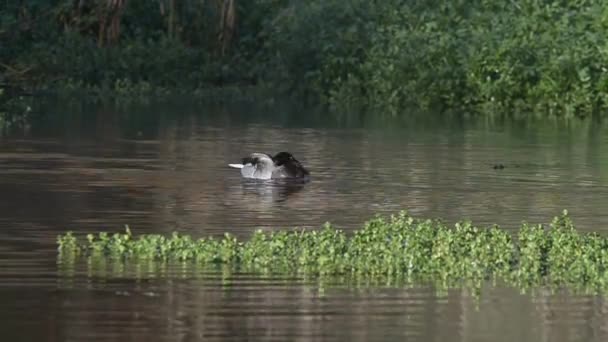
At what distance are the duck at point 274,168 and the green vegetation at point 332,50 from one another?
1203cm

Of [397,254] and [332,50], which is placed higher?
[332,50]

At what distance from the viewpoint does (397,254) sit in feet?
43.1

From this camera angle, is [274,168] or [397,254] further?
[274,168]

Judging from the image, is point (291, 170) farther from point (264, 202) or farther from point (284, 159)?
point (264, 202)

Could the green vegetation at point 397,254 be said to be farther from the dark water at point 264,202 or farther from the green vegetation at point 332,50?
the green vegetation at point 332,50

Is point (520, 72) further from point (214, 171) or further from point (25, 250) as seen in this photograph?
point (25, 250)

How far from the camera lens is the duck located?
2005cm

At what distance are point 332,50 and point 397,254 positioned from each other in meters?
24.0

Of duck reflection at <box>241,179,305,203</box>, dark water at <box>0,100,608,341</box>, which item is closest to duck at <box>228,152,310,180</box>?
duck reflection at <box>241,179,305,203</box>

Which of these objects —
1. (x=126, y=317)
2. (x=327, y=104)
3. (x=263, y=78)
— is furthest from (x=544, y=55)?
(x=126, y=317)

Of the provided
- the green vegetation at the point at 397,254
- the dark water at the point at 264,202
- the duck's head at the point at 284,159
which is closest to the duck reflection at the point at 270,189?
the dark water at the point at 264,202

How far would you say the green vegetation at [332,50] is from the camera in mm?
34438

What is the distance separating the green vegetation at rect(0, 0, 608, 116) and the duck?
12032mm

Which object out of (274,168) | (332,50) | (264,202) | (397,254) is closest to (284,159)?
(274,168)
